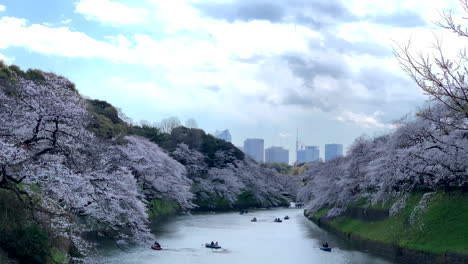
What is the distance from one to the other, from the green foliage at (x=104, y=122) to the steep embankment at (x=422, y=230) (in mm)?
23580

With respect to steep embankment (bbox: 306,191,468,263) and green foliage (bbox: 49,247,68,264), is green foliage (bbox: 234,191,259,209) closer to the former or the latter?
steep embankment (bbox: 306,191,468,263)

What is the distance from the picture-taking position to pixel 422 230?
29.1 metres

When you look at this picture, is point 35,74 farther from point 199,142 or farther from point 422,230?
point 199,142

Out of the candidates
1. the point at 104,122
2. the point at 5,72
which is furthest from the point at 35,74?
the point at 104,122

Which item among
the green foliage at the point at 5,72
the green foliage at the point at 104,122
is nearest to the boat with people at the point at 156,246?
the green foliage at the point at 104,122

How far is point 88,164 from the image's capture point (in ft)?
80.4

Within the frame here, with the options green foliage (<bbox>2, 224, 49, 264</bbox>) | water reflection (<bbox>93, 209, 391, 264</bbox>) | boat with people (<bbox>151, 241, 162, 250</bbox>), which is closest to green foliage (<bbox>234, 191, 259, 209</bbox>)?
water reflection (<bbox>93, 209, 391, 264</bbox>)

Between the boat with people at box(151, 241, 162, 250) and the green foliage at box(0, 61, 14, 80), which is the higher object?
the green foliage at box(0, 61, 14, 80)

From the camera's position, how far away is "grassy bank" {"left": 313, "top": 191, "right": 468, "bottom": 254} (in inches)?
1043

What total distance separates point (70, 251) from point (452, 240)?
2023 centimetres

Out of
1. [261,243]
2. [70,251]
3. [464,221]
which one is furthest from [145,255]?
[464,221]

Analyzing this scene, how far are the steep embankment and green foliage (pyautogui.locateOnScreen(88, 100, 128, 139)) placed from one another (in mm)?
23580

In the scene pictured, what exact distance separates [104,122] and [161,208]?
13.4 metres

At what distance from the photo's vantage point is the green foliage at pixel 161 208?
51344mm
